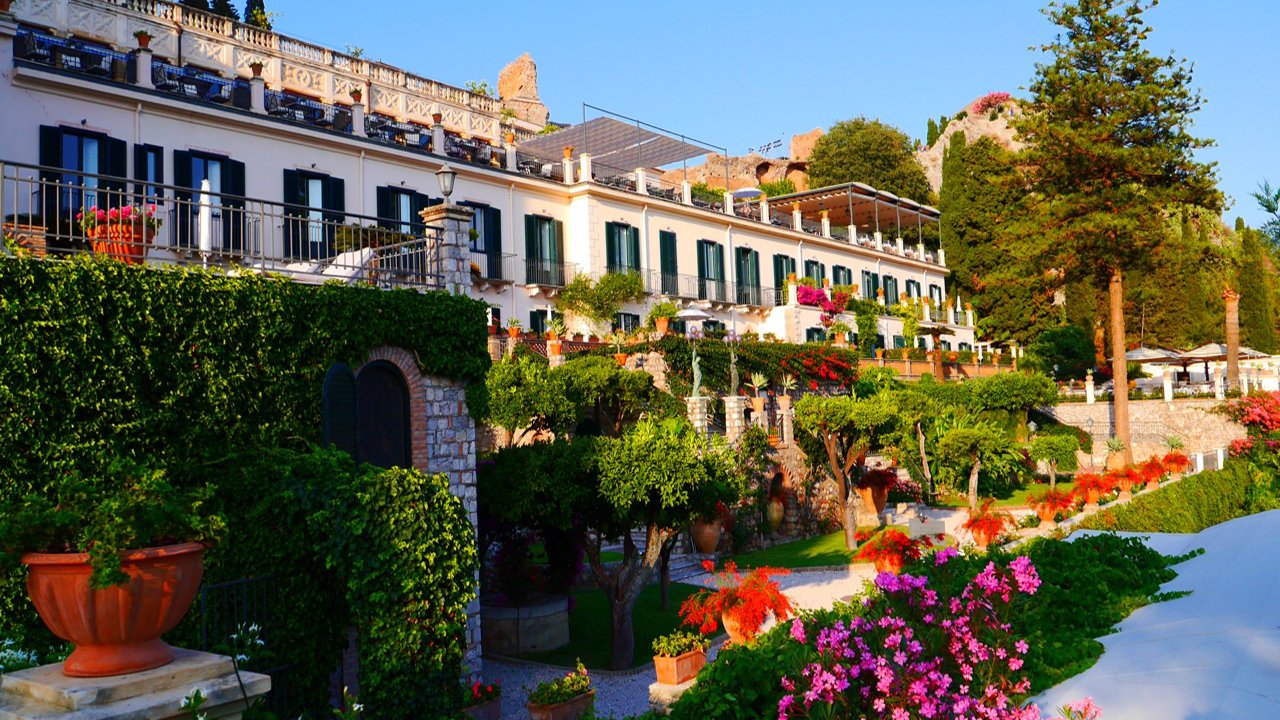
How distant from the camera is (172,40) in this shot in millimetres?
31609

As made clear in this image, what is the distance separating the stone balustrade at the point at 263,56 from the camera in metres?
29.5

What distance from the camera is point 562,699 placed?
10.7 meters

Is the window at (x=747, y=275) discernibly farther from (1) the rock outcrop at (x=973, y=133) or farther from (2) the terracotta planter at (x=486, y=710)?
(1) the rock outcrop at (x=973, y=133)

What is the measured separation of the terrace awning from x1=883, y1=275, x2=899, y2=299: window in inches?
647

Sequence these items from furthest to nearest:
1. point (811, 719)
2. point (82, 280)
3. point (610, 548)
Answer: point (610, 548), point (82, 280), point (811, 719)

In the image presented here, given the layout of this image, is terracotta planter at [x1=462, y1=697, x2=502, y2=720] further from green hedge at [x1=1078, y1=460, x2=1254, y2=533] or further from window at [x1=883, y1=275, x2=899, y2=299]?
window at [x1=883, y1=275, x2=899, y2=299]

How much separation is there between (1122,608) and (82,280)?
12171mm

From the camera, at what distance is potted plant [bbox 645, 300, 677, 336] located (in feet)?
89.7

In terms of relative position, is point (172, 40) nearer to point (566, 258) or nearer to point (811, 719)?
point (566, 258)

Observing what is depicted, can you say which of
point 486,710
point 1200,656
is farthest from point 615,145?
point 1200,656

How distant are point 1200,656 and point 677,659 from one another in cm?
553

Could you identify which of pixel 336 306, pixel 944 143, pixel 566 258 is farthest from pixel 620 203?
pixel 944 143

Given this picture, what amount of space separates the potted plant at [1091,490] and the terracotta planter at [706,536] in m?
9.30

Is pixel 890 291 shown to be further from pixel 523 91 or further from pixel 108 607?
pixel 108 607
